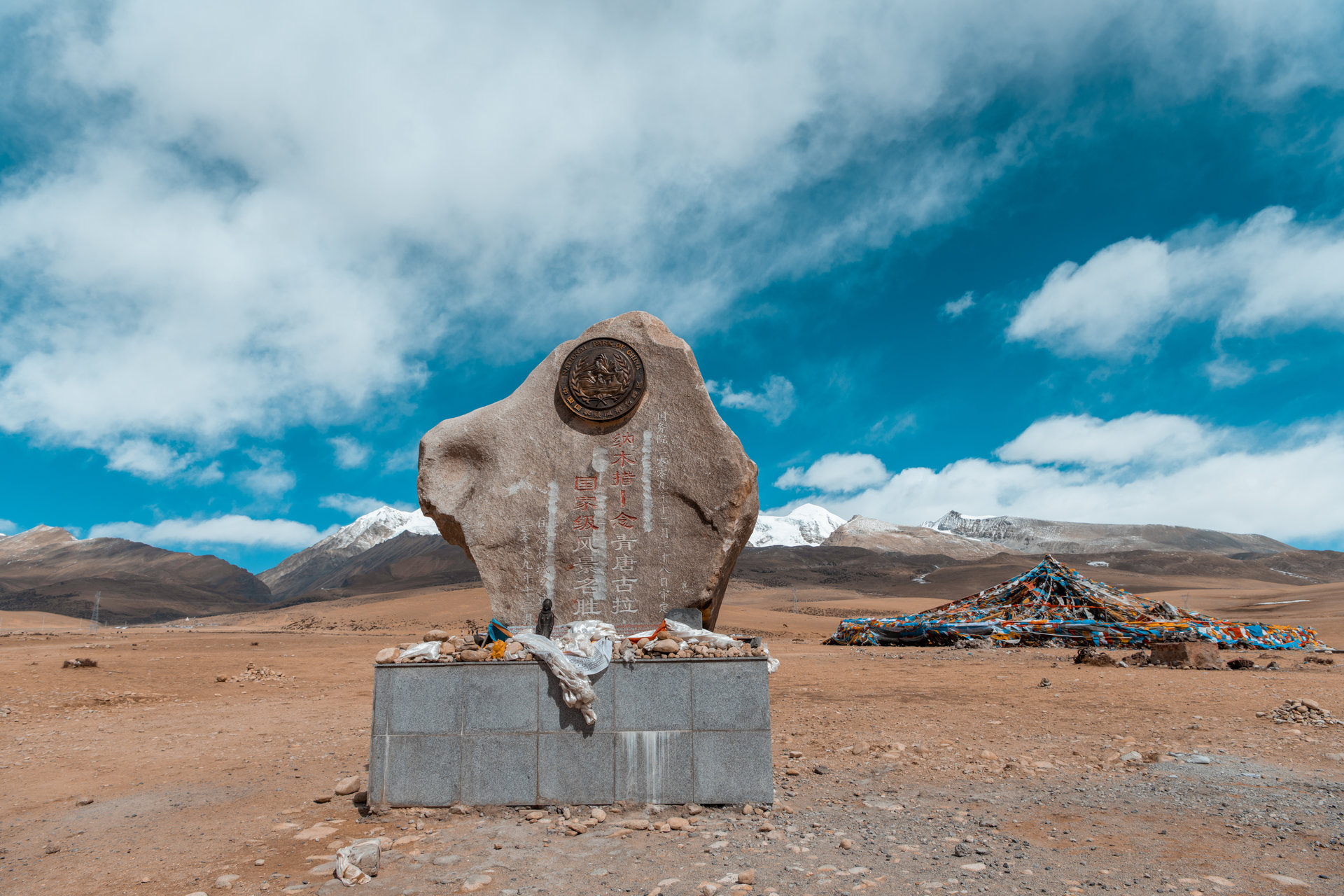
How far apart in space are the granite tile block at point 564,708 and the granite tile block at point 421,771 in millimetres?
637

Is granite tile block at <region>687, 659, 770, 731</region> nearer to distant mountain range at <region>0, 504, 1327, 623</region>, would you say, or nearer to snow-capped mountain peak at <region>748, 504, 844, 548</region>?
distant mountain range at <region>0, 504, 1327, 623</region>

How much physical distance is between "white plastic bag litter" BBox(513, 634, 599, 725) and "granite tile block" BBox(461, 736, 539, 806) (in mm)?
393

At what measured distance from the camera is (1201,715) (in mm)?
8039

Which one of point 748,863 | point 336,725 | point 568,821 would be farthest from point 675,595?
point 336,725

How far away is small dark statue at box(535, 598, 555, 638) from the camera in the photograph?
22.4 feet

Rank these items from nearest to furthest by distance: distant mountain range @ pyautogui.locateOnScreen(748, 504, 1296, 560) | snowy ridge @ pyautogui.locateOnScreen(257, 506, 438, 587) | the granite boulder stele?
the granite boulder stele → distant mountain range @ pyautogui.locateOnScreen(748, 504, 1296, 560) → snowy ridge @ pyautogui.locateOnScreen(257, 506, 438, 587)

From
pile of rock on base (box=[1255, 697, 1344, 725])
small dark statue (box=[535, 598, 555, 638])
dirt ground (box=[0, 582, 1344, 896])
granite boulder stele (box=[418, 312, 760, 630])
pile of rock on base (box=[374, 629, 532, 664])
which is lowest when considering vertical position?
dirt ground (box=[0, 582, 1344, 896])

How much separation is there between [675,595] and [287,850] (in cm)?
355

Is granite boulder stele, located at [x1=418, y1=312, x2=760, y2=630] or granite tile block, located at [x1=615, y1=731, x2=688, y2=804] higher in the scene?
granite boulder stele, located at [x1=418, y1=312, x2=760, y2=630]

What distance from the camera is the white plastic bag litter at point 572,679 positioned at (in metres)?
5.25

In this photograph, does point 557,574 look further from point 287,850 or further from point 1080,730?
point 1080,730

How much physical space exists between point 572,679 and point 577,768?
0.62m

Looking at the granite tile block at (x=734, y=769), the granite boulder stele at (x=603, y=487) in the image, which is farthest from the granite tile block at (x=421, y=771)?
the granite boulder stele at (x=603, y=487)

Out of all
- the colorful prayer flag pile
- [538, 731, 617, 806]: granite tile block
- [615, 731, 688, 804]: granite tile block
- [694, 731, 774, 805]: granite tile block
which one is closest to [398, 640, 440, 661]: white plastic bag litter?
[538, 731, 617, 806]: granite tile block
